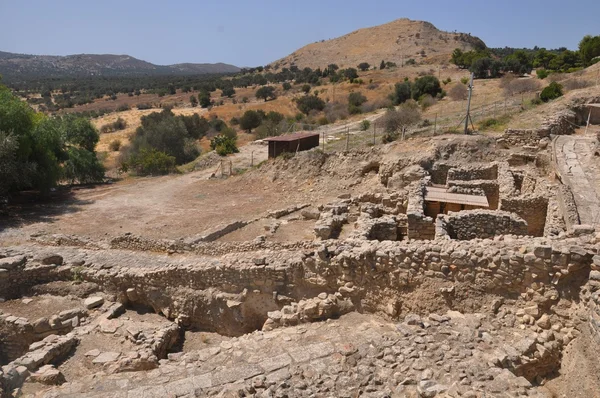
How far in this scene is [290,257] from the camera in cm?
830

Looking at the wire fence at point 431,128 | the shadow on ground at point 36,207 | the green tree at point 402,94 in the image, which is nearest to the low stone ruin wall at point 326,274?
the shadow on ground at point 36,207

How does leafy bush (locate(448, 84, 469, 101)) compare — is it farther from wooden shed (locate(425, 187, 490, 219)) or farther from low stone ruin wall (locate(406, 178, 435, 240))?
low stone ruin wall (locate(406, 178, 435, 240))

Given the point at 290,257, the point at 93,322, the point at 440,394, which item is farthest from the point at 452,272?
the point at 93,322

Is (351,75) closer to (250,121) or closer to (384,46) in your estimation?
(250,121)

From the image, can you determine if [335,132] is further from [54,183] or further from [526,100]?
[54,183]

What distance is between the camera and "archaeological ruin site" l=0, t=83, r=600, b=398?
17.2 feet

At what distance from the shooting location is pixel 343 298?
24.5ft

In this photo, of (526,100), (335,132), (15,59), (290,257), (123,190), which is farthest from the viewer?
(15,59)

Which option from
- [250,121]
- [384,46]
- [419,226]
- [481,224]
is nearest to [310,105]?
[250,121]

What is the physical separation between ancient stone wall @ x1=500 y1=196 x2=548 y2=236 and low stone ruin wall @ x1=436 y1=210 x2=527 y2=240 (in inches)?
80.7

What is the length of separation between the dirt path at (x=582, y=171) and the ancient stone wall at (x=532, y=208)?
0.78 metres

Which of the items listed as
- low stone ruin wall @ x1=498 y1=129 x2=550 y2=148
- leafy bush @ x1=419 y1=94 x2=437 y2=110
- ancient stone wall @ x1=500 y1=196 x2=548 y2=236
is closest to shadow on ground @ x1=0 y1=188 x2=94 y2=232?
ancient stone wall @ x1=500 y1=196 x2=548 y2=236

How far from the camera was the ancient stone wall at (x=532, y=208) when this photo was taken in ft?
35.0

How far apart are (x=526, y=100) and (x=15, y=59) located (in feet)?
748
